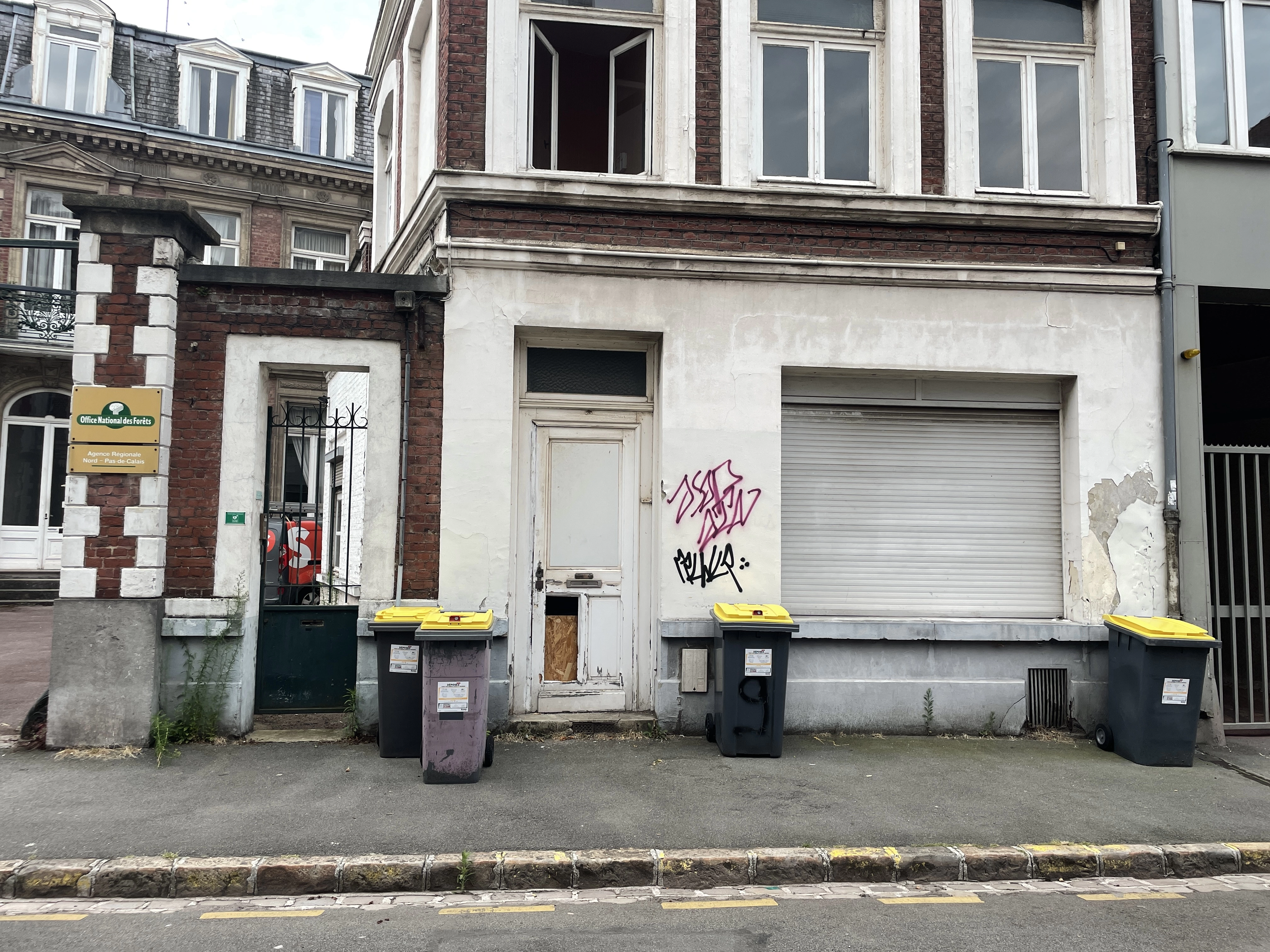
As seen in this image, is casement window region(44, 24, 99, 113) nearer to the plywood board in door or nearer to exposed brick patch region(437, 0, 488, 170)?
exposed brick patch region(437, 0, 488, 170)

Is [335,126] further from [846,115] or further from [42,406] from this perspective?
[846,115]

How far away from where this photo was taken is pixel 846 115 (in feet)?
27.0

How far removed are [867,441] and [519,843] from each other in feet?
16.1

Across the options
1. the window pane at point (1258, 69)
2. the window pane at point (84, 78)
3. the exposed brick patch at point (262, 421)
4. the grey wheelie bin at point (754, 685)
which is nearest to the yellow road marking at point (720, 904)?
the grey wheelie bin at point (754, 685)

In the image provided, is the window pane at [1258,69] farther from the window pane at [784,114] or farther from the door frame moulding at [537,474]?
the door frame moulding at [537,474]

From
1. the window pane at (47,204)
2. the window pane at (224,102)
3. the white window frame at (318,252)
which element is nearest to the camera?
the window pane at (47,204)

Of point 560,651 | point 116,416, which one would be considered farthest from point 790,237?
point 116,416

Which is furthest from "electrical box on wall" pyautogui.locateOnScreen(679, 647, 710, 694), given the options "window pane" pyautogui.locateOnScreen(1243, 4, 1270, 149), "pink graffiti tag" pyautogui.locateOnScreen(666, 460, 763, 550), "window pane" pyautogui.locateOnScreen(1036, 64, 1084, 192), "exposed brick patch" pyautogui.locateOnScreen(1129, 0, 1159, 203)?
"window pane" pyautogui.locateOnScreen(1243, 4, 1270, 149)

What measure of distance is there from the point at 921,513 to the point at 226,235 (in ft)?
56.6

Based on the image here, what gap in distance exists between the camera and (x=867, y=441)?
318 inches

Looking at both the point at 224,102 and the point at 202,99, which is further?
the point at 224,102

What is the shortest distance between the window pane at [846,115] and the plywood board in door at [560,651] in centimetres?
493

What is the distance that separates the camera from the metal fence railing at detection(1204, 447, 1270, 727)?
7.88m

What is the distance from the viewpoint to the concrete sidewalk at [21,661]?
7848 mm
